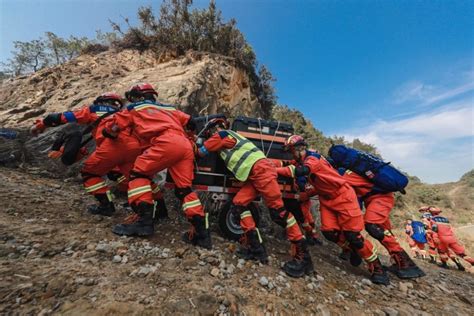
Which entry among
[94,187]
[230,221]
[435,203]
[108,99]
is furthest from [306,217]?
[435,203]

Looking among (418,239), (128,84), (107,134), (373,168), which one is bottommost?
(418,239)

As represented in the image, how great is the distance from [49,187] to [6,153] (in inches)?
54.9

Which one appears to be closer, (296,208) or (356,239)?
(356,239)

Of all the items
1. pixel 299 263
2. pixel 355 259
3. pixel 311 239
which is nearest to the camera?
pixel 299 263

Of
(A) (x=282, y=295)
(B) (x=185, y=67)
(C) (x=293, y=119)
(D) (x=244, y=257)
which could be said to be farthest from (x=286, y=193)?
(C) (x=293, y=119)

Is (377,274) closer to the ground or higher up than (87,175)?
closer to the ground

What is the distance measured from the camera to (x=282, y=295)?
2338 millimetres

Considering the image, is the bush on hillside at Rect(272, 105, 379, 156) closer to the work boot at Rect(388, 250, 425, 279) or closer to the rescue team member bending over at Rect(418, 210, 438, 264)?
the rescue team member bending over at Rect(418, 210, 438, 264)

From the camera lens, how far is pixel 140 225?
295 cm

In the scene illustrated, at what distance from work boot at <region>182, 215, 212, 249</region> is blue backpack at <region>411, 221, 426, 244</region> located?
852 centimetres

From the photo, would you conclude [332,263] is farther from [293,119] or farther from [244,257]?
[293,119]

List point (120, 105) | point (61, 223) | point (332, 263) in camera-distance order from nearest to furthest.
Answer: point (61, 223), point (332, 263), point (120, 105)

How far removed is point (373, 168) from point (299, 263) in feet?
6.29

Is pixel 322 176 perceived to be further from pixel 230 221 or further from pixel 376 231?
pixel 230 221
